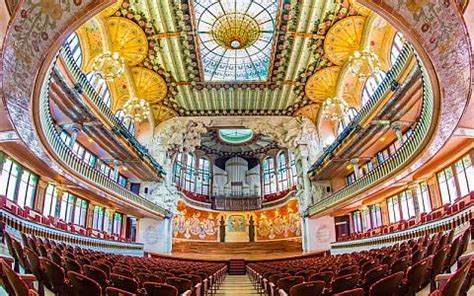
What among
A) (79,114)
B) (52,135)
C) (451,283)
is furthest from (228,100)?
(451,283)

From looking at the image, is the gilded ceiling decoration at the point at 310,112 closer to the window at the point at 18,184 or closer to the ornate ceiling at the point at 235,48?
the ornate ceiling at the point at 235,48

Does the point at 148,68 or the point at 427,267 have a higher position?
the point at 148,68

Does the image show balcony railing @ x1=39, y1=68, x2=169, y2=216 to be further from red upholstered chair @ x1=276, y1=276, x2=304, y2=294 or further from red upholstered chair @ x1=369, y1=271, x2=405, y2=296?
red upholstered chair @ x1=369, y1=271, x2=405, y2=296

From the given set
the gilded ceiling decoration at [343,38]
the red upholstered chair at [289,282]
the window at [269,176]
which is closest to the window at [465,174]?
the gilded ceiling decoration at [343,38]

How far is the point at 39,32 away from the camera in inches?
248

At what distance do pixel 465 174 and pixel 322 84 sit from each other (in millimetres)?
9283

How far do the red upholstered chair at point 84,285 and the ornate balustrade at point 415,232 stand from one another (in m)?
6.26

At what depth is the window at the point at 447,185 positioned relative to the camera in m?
12.8

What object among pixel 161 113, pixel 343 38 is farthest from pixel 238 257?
pixel 343 38

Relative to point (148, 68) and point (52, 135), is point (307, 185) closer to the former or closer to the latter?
point (148, 68)

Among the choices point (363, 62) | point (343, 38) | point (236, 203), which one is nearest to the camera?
point (363, 62)

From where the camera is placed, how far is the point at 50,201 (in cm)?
1470

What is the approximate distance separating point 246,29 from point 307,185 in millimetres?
11162

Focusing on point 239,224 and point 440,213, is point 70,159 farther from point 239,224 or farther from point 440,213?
point 239,224
